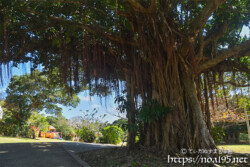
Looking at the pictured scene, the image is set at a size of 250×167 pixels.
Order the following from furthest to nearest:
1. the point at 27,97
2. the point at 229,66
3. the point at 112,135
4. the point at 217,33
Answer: the point at 27,97 < the point at 112,135 < the point at 229,66 < the point at 217,33

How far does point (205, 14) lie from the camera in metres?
3.38

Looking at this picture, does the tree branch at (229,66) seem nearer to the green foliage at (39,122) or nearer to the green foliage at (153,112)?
the green foliage at (153,112)

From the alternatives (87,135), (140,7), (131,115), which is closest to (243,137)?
(87,135)

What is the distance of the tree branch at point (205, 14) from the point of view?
321cm

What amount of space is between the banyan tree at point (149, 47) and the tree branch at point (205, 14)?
2 cm

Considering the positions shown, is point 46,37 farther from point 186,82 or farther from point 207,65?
point 207,65

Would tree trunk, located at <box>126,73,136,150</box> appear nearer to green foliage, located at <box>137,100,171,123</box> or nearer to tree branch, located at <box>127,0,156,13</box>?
green foliage, located at <box>137,100,171,123</box>

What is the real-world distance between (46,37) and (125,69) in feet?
7.61

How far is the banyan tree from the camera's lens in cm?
365

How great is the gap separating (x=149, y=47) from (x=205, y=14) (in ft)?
3.97

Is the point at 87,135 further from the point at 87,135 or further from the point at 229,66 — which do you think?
the point at 229,66

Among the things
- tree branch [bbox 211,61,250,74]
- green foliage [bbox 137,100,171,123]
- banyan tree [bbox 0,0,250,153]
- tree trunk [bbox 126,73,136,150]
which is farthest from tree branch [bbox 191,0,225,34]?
tree trunk [bbox 126,73,136,150]

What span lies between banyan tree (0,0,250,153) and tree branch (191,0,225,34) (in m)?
0.02

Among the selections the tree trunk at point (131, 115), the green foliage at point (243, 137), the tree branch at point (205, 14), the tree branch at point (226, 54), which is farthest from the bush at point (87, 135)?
the green foliage at point (243, 137)
